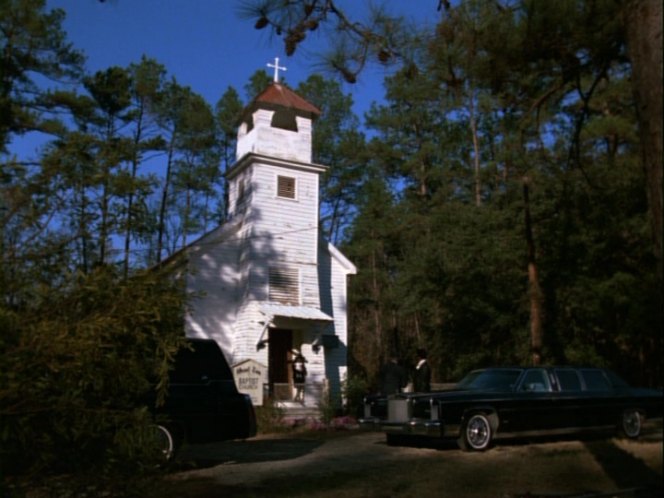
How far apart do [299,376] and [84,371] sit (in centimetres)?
1539

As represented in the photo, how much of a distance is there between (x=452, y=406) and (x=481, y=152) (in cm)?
2930

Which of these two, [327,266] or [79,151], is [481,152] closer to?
[327,266]

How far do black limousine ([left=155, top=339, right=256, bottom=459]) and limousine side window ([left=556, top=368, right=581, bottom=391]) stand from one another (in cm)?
538

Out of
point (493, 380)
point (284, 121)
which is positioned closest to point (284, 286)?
point (284, 121)

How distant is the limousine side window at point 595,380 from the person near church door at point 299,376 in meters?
9.57

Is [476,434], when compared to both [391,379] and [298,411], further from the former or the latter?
[298,411]

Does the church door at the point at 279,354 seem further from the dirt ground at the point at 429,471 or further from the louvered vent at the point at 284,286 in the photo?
the dirt ground at the point at 429,471

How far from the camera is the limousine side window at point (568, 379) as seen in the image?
1227 centimetres

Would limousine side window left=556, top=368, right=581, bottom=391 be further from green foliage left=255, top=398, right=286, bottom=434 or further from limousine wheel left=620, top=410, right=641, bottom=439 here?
green foliage left=255, top=398, right=286, bottom=434

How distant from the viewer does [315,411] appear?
66.0 ft

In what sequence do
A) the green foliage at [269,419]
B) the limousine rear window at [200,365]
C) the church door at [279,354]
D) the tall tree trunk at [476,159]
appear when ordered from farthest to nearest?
the tall tree trunk at [476,159] < the church door at [279,354] < the green foliage at [269,419] < the limousine rear window at [200,365]

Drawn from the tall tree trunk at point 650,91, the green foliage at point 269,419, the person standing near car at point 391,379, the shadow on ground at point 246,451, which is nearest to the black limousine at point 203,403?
the shadow on ground at point 246,451

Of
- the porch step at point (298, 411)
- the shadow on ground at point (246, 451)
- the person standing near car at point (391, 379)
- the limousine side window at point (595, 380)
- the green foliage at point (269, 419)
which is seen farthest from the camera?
the porch step at point (298, 411)

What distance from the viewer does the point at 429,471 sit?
9.28 metres
